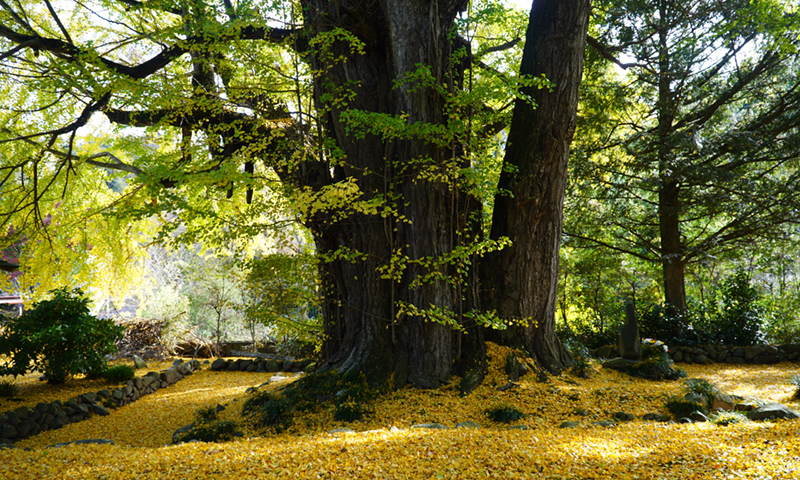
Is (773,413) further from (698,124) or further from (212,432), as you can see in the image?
(698,124)

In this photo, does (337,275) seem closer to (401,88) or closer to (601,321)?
(401,88)

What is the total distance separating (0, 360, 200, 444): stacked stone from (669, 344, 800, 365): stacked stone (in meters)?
7.69

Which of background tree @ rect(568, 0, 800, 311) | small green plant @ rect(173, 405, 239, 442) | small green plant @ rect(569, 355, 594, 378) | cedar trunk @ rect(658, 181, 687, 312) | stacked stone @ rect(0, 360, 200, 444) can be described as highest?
background tree @ rect(568, 0, 800, 311)

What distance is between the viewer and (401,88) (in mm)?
4395

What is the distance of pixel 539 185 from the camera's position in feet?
15.3

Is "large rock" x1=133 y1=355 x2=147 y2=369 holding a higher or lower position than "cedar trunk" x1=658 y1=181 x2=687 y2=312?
lower

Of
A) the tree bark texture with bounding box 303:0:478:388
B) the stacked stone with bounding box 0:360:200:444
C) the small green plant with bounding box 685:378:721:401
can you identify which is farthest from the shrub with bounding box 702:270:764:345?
the stacked stone with bounding box 0:360:200:444

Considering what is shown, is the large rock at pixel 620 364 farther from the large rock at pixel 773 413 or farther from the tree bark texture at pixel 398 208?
the tree bark texture at pixel 398 208

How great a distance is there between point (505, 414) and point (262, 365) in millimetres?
5092

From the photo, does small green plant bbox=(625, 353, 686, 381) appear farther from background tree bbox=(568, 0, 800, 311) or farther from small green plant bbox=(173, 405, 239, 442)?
small green plant bbox=(173, 405, 239, 442)

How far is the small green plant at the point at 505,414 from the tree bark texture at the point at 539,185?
1302 millimetres

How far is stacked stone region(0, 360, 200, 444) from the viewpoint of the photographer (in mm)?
4031

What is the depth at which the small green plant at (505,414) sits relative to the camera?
3426mm

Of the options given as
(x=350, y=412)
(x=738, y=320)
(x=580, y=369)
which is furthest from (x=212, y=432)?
(x=738, y=320)
